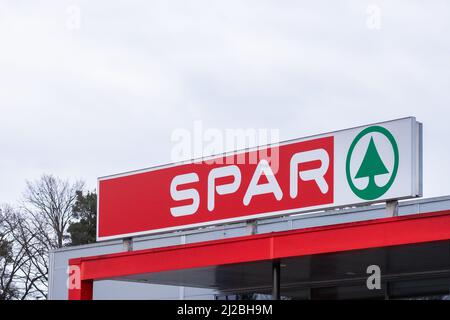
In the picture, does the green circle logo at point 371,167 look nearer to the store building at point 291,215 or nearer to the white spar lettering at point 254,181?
the store building at point 291,215

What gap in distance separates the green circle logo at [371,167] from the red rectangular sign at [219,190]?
397 millimetres

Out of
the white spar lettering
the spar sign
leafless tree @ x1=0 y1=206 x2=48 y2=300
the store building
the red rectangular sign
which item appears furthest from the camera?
leafless tree @ x1=0 y1=206 x2=48 y2=300

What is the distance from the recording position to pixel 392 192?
46.5 feet

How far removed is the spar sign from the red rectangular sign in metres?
0.02

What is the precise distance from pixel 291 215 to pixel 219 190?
1.24m

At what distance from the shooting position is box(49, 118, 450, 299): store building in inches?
555

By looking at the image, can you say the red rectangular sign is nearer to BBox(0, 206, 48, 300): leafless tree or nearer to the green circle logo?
the green circle logo

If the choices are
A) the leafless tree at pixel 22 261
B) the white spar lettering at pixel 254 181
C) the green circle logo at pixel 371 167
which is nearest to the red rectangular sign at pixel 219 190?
the white spar lettering at pixel 254 181

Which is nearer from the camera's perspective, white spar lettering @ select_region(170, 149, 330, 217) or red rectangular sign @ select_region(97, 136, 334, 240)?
white spar lettering @ select_region(170, 149, 330, 217)

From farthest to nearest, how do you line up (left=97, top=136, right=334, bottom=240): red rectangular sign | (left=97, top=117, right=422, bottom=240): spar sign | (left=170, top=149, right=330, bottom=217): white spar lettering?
(left=97, top=136, right=334, bottom=240): red rectangular sign
(left=170, top=149, right=330, bottom=217): white spar lettering
(left=97, top=117, right=422, bottom=240): spar sign

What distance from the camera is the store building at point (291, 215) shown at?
1410cm

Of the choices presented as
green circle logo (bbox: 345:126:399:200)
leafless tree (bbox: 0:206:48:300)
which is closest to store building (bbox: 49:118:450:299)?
green circle logo (bbox: 345:126:399:200)

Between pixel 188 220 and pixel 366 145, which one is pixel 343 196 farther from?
pixel 188 220
